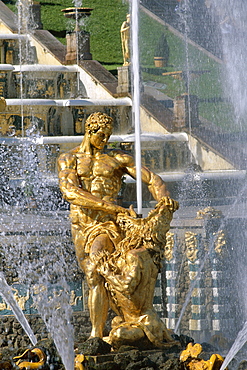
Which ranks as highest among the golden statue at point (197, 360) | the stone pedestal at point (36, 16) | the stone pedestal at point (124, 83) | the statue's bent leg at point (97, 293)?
the stone pedestal at point (36, 16)

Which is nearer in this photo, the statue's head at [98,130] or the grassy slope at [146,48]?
the statue's head at [98,130]

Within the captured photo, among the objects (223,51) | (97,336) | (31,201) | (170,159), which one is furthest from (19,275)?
(170,159)

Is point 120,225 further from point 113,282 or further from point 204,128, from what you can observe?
point 204,128

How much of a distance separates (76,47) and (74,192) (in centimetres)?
1302

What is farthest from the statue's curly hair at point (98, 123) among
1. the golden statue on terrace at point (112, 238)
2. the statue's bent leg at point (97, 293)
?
the statue's bent leg at point (97, 293)

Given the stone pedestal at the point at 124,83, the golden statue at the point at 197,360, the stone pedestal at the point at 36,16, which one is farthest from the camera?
the stone pedestal at the point at 36,16

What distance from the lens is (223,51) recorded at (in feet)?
44.6

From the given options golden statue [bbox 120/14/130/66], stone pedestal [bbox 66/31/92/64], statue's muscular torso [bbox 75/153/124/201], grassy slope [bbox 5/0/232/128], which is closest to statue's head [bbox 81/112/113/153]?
statue's muscular torso [bbox 75/153/124/201]

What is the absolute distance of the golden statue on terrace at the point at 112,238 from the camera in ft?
31.8

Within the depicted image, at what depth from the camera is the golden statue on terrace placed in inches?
381

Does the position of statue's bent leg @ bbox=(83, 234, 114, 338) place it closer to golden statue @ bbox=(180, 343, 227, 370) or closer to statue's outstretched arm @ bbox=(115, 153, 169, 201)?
statue's outstretched arm @ bbox=(115, 153, 169, 201)

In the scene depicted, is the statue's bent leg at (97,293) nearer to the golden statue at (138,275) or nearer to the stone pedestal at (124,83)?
the golden statue at (138,275)

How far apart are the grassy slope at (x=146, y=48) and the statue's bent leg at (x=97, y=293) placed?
8.94 ft

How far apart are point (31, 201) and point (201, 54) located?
11.2 ft
